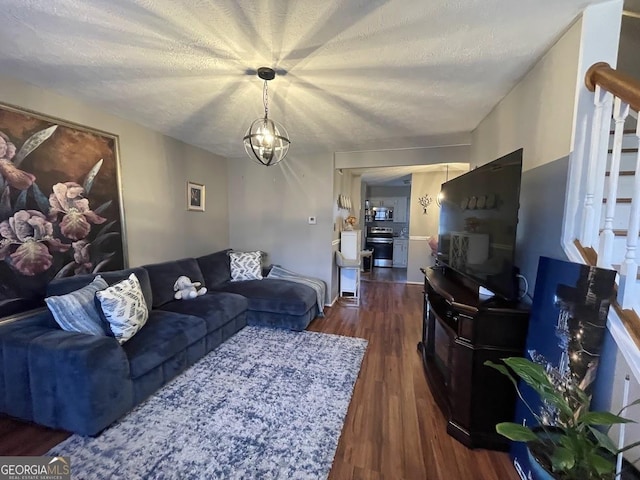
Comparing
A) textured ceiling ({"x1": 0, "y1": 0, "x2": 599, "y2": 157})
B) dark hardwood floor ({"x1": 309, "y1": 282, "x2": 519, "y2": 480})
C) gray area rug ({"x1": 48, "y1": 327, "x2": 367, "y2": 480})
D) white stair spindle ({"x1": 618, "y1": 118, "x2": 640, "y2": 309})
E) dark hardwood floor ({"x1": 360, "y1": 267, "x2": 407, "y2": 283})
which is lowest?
dark hardwood floor ({"x1": 360, "y1": 267, "x2": 407, "y2": 283})

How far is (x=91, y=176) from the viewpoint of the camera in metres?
2.52

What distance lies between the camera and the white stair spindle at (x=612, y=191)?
1.13 m

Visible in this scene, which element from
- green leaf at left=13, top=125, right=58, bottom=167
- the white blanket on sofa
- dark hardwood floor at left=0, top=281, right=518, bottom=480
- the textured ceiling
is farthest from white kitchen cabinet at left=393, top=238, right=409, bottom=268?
green leaf at left=13, top=125, right=58, bottom=167

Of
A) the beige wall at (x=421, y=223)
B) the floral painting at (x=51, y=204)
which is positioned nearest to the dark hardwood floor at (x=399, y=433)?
the floral painting at (x=51, y=204)

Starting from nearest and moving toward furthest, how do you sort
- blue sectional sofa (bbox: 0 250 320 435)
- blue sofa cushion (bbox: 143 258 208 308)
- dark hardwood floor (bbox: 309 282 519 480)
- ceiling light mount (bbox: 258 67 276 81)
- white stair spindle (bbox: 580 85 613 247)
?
white stair spindle (bbox: 580 85 613 247)
dark hardwood floor (bbox: 309 282 519 480)
blue sectional sofa (bbox: 0 250 320 435)
ceiling light mount (bbox: 258 67 276 81)
blue sofa cushion (bbox: 143 258 208 308)

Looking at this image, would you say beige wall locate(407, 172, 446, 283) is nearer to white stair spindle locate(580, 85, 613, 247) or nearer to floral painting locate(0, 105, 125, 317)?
white stair spindle locate(580, 85, 613, 247)

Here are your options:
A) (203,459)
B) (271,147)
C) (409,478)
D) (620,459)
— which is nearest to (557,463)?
(620,459)

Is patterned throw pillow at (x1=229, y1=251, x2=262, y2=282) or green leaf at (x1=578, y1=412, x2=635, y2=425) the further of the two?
patterned throw pillow at (x1=229, y1=251, x2=262, y2=282)

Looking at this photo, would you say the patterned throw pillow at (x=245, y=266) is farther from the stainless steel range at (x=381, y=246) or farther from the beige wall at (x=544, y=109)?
the stainless steel range at (x=381, y=246)

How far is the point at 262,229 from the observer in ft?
14.9

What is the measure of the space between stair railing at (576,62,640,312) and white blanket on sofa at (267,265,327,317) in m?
2.94

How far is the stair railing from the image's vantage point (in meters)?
1.06

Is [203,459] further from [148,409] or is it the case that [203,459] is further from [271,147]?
[271,147]

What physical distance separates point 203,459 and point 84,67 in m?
2.63
